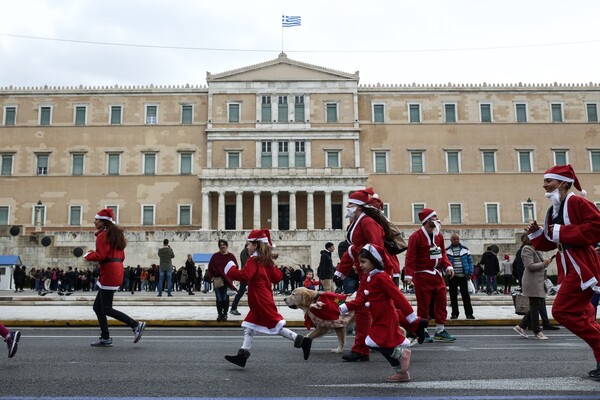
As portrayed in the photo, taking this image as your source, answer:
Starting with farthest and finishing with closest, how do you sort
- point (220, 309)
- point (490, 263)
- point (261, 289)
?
point (490, 263)
point (220, 309)
point (261, 289)

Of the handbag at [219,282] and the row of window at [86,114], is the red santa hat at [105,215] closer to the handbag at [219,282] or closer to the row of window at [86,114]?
the handbag at [219,282]

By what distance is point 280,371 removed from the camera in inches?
248

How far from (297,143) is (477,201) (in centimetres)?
1525

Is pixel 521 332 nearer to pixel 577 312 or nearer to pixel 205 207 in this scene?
pixel 577 312

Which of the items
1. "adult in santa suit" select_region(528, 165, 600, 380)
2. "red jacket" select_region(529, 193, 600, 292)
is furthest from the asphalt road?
"red jacket" select_region(529, 193, 600, 292)

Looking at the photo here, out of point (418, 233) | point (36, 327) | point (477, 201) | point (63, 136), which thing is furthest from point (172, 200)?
point (418, 233)

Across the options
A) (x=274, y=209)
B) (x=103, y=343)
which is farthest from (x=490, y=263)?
(x=274, y=209)

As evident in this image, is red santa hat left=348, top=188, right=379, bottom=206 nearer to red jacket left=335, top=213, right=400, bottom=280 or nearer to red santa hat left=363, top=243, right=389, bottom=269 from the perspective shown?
red jacket left=335, top=213, right=400, bottom=280

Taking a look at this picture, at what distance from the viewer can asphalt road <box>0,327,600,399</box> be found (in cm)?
517

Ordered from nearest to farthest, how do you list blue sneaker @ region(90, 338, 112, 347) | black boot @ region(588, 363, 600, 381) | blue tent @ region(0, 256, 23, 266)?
1. black boot @ region(588, 363, 600, 381)
2. blue sneaker @ region(90, 338, 112, 347)
3. blue tent @ region(0, 256, 23, 266)

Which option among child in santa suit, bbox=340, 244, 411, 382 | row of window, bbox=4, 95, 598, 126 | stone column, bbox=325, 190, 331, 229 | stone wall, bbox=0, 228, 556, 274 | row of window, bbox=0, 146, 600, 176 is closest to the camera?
child in santa suit, bbox=340, 244, 411, 382

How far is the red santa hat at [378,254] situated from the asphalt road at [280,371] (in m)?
1.14

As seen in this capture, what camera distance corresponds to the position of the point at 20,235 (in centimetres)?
3153

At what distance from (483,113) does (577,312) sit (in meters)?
47.0
